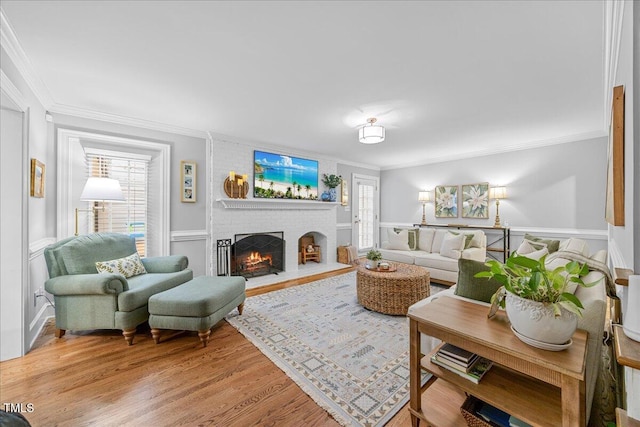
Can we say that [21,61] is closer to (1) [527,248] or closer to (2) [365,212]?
(1) [527,248]

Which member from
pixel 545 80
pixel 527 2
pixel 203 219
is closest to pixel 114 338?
pixel 203 219

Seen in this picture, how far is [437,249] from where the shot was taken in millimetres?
4703

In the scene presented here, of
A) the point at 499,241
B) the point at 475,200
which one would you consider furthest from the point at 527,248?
the point at 475,200

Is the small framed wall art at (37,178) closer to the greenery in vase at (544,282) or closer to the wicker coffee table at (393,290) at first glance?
the wicker coffee table at (393,290)

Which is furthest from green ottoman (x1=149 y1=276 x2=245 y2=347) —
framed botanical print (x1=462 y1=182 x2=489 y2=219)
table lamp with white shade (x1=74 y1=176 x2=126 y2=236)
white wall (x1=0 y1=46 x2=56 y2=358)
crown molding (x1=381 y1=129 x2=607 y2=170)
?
crown molding (x1=381 y1=129 x2=607 y2=170)

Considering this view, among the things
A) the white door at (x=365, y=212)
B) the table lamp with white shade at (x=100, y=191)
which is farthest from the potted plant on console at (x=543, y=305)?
the white door at (x=365, y=212)

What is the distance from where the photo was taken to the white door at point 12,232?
2.05 meters

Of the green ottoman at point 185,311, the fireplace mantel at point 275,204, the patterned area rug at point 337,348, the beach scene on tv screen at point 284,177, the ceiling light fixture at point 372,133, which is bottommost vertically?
the patterned area rug at point 337,348

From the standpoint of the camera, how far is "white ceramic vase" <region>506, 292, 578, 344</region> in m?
1.01

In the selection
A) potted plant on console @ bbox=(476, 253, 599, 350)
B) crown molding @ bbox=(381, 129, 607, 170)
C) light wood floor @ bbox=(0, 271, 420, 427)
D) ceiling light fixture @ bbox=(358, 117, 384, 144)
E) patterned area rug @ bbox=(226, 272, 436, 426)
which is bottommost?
light wood floor @ bbox=(0, 271, 420, 427)

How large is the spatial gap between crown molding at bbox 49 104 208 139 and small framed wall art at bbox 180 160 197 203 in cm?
46

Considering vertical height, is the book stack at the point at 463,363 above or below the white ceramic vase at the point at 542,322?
below

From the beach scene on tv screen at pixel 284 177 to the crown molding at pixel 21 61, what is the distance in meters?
2.60

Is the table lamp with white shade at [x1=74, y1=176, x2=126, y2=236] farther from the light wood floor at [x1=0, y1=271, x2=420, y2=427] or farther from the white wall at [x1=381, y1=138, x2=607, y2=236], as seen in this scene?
the white wall at [x1=381, y1=138, x2=607, y2=236]
